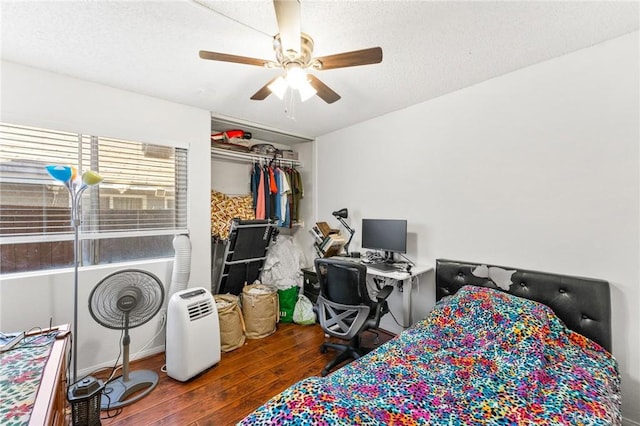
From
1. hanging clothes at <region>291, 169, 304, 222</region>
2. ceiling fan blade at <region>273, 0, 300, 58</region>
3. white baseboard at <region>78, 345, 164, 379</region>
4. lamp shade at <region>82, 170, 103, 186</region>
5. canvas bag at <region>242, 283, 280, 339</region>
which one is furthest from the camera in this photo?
hanging clothes at <region>291, 169, 304, 222</region>

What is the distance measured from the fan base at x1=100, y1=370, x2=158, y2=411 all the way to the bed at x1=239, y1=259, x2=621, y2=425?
160cm

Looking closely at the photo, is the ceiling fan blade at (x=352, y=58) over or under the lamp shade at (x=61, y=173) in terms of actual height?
over

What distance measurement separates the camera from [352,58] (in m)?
1.42

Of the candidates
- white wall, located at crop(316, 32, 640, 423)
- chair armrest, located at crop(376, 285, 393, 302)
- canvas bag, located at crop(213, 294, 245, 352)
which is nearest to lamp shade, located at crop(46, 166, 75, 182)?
canvas bag, located at crop(213, 294, 245, 352)

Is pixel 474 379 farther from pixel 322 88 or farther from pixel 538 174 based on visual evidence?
pixel 322 88

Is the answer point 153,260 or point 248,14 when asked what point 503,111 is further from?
point 153,260

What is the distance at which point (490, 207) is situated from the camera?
89.4 inches

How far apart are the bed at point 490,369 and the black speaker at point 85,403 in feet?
4.40

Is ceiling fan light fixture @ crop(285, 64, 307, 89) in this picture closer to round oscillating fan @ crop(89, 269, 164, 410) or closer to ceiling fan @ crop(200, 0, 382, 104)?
ceiling fan @ crop(200, 0, 382, 104)

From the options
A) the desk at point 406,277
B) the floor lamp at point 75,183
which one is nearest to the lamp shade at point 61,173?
the floor lamp at point 75,183

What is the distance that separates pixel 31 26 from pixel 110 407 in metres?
2.54

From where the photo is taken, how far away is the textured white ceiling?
56.7 inches

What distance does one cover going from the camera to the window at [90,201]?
1991 mm

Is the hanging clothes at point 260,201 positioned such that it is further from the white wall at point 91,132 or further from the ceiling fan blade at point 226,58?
the ceiling fan blade at point 226,58
